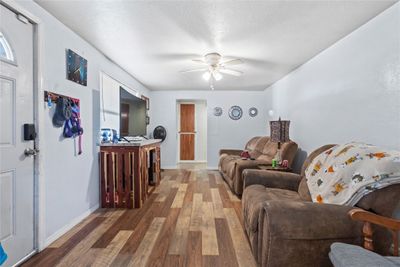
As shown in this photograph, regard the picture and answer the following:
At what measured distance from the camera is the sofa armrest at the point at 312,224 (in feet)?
4.50

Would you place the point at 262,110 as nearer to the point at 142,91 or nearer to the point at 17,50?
the point at 142,91

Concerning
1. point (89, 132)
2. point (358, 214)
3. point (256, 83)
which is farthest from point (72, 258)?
point (256, 83)

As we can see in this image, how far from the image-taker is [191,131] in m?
7.39

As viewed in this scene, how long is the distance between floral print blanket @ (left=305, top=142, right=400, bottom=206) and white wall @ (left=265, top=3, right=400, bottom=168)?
44 cm

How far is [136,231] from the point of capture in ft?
7.63

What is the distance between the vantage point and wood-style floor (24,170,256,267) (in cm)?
180

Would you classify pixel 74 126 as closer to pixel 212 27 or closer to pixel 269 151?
pixel 212 27

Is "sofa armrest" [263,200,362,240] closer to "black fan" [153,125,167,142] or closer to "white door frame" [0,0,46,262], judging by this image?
"white door frame" [0,0,46,262]

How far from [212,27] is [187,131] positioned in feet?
17.3

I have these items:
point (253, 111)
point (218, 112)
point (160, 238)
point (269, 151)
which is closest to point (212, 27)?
point (160, 238)

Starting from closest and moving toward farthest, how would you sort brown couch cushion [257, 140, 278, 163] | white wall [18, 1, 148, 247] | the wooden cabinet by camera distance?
white wall [18, 1, 148, 247] < the wooden cabinet < brown couch cushion [257, 140, 278, 163]

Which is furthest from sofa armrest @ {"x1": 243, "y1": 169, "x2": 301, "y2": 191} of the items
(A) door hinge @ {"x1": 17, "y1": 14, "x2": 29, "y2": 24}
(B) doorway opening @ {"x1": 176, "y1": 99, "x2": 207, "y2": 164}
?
(B) doorway opening @ {"x1": 176, "y1": 99, "x2": 207, "y2": 164}

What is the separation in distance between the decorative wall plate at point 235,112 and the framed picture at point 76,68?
400 centimetres

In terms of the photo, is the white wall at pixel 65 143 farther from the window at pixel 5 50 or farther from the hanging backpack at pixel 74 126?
the window at pixel 5 50
